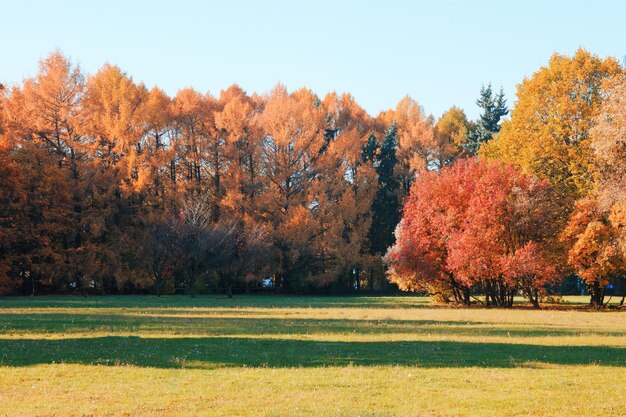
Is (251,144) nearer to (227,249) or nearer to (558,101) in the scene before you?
(227,249)

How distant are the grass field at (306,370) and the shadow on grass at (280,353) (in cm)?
5

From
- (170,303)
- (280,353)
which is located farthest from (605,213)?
(280,353)

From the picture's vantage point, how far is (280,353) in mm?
17734

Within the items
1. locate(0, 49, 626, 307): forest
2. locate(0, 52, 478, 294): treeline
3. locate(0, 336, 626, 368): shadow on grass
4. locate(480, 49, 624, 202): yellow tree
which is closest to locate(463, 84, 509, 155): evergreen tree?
locate(0, 49, 626, 307): forest

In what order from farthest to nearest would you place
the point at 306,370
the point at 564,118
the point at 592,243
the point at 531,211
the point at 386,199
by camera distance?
1. the point at 386,199
2. the point at 564,118
3. the point at 531,211
4. the point at 592,243
5. the point at 306,370

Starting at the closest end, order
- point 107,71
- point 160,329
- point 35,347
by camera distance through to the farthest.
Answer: point 35,347, point 160,329, point 107,71

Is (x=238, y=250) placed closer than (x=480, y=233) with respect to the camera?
No

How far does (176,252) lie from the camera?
181 feet

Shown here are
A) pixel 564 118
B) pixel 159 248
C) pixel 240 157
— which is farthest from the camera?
pixel 240 157

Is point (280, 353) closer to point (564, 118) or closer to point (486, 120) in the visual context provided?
point (564, 118)

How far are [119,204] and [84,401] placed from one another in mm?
51797

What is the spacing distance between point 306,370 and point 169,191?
5085cm

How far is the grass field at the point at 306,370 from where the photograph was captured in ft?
37.2

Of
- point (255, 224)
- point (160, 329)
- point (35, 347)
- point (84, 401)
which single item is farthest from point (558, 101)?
point (84, 401)
